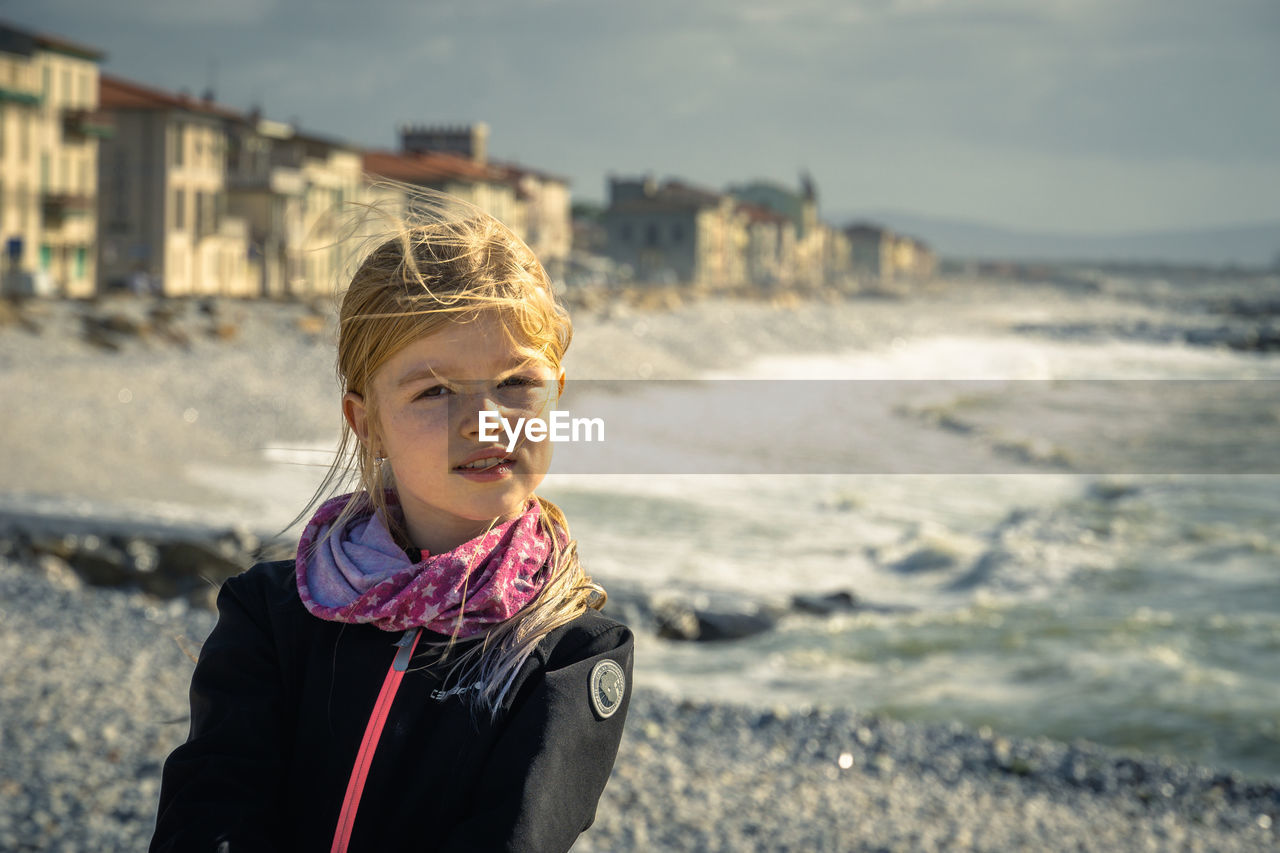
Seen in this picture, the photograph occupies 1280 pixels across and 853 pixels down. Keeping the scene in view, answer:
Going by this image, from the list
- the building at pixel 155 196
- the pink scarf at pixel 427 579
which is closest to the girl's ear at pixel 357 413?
the pink scarf at pixel 427 579

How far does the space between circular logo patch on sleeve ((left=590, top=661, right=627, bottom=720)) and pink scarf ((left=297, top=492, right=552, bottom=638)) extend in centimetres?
12

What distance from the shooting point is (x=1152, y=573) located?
42.3 feet

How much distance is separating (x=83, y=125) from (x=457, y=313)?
37.2m

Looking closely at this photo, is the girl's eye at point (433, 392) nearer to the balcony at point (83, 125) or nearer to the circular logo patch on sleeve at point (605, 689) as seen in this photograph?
the circular logo patch on sleeve at point (605, 689)

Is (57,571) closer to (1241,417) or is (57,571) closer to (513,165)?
(1241,417)

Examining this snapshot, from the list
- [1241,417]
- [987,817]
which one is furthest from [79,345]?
[1241,417]

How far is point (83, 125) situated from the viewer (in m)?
33.8

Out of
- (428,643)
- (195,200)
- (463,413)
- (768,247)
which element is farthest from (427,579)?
(768,247)

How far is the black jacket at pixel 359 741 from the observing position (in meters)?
1.36

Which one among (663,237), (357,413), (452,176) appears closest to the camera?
(357,413)

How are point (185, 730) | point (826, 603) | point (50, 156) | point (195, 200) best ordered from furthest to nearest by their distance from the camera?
point (195, 200), point (50, 156), point (826, 603), point (185, 730)

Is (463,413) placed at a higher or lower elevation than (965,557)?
higher

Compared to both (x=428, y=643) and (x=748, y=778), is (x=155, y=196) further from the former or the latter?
(x=428, y=643)

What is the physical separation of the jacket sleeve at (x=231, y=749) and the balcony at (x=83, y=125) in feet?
121
